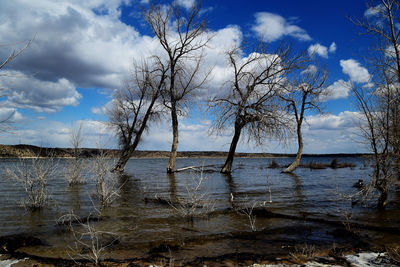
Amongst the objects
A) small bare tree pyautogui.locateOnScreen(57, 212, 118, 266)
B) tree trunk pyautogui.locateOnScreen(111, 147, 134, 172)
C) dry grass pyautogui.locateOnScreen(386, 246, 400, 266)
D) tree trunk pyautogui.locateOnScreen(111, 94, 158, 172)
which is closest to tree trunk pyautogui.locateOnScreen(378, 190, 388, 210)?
dry grass pyautogui.locateOnScreen(386, 246, 400, 266)

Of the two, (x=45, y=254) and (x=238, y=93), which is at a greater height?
(x=238, y=93)

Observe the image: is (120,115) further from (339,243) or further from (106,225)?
(339,243)

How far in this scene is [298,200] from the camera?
35.9ft

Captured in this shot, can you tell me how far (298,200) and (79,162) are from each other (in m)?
12.0

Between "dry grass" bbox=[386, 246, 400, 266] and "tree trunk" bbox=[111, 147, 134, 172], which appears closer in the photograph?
"dry grass" bbox=[386, 246, 400, 266]

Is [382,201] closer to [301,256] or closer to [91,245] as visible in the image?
[301,256]

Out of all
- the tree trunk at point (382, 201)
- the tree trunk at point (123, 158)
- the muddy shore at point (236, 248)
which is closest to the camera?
the muddy shore at point (236, 248)

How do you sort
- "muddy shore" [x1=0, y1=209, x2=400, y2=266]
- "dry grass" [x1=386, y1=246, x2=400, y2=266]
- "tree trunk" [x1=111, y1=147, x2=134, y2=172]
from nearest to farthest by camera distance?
"dry grass" [x1=386, y1=246, x2=400, y2=266] < "muddy shore" [x1=0, y1=209, x2=400, y2=266] < "tree trunk" [x1=111, y1=147, x2=134, y2=172]

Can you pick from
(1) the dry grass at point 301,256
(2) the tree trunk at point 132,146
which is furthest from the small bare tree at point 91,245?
(2) the tree trunk at point 132,146

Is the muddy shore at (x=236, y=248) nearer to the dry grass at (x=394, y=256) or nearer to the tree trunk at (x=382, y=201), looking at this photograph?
the dry grass at (x=394, y=256)

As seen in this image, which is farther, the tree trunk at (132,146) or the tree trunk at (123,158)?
the tree trunk at (123,158)

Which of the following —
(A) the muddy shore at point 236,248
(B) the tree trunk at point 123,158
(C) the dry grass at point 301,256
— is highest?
(B) the tree trunk at point 123,158

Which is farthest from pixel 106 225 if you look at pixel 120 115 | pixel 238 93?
pixel 120 115

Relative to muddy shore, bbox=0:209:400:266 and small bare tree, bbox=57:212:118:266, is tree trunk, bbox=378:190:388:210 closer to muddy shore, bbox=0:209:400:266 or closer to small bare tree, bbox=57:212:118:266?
muddy shore, bbox=0:209:400:266
